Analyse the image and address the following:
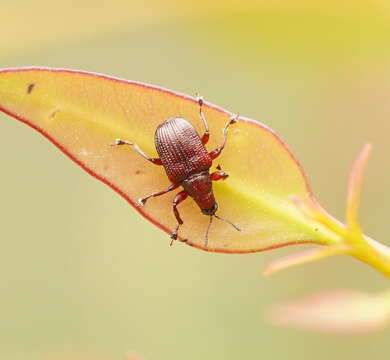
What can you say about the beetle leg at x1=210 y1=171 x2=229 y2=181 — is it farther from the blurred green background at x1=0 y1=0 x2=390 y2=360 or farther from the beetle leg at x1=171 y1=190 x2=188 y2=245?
the blurred green background at x1=0 y1=0 x2=390 y2=360

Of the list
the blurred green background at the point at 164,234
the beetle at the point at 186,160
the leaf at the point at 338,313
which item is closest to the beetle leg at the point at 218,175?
the beetle at the point at 186,160

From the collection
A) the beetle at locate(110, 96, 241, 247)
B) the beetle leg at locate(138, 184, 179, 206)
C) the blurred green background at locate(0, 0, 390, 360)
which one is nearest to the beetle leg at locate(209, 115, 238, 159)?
the beetle at locate(110, 96, 241, 247)

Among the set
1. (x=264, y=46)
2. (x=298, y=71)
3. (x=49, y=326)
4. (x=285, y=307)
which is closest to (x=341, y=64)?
(x=298, y=71)

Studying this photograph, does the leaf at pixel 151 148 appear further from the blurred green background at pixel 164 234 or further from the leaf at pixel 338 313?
the blurred green background at pixel 164 234

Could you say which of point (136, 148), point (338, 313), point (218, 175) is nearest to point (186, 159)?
point (218, 175)

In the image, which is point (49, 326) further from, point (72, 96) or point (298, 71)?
point (72, 96)

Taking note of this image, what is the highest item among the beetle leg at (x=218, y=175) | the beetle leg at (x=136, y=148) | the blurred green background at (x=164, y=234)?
the beetle leg at (x=136, y=148)

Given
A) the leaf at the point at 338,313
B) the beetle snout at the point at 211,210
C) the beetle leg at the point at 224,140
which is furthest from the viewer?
the beetle snout at the point at 211,210
